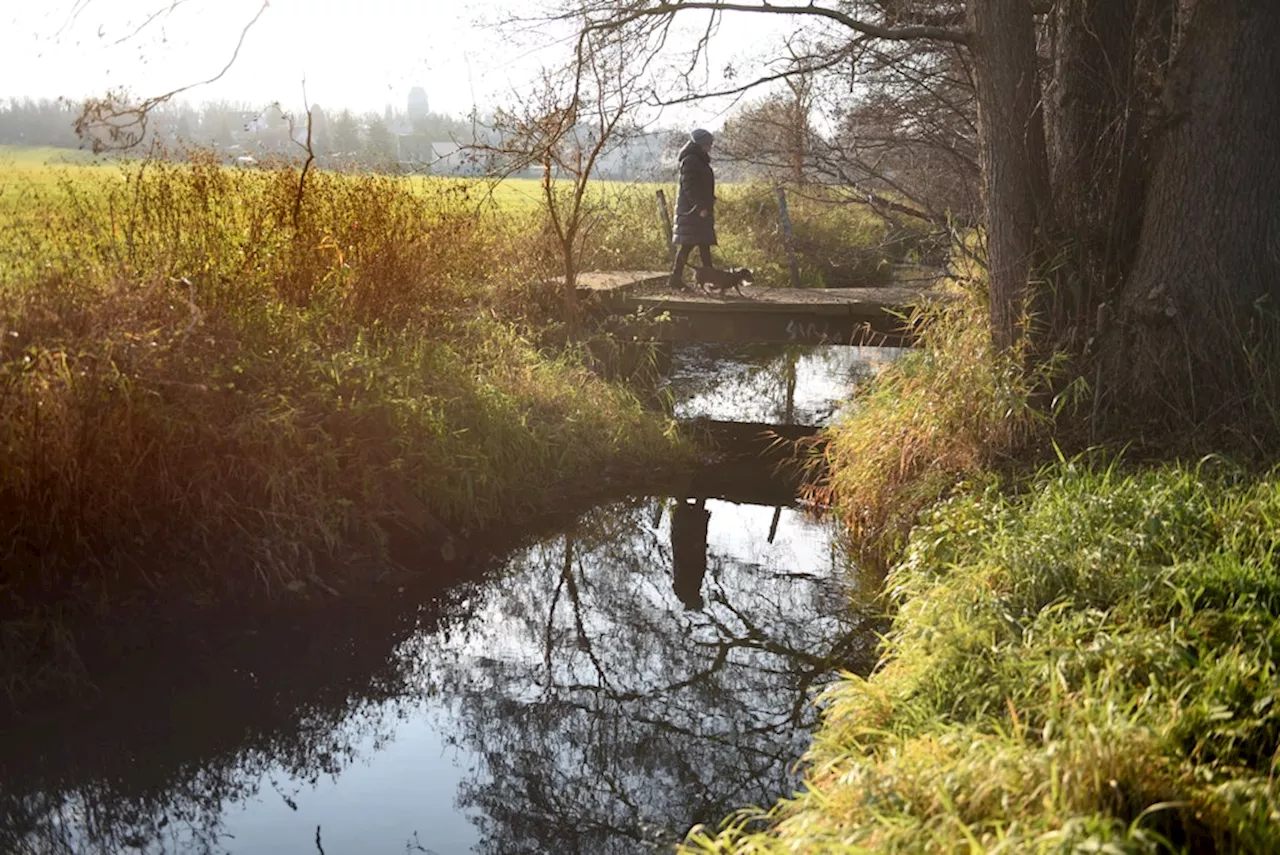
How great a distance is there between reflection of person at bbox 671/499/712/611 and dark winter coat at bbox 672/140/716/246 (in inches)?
180

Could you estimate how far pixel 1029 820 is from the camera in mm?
2938

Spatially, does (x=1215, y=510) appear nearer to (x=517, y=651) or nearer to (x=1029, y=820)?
(x=1029, y=820)

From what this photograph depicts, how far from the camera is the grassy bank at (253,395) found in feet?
19.8

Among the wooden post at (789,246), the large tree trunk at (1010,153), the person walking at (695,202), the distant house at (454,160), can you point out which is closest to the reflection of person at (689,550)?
the large tree trunk at (1010,153)

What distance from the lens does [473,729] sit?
5473mm

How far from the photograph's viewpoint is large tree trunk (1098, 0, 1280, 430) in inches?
260

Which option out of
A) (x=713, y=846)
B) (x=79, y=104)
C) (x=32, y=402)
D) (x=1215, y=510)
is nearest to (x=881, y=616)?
(x=1215, y=510)

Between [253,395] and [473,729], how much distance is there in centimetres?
258

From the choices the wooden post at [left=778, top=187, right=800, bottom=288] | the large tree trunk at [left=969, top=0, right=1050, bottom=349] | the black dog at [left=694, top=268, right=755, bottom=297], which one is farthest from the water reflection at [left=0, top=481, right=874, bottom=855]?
the wooden post at [left=778, top=187, right=800, bottom=288]

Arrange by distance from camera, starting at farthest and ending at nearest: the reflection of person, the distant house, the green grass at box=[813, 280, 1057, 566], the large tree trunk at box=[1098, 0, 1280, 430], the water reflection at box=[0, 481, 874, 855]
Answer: the distant house
the reflection of person
the green grass at box=[813, 280, 1057, 566]
the large tree trunk at box=[1098, 0, 1280, 430]
the water reflection at box=[0, 481, 874, 855]

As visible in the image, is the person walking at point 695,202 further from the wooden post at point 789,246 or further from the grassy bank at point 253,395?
the wooden post at point 789,246

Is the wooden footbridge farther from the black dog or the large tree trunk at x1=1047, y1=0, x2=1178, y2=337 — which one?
the large tree trunk at x1=1047, y1=0, x2=1178, y2=337

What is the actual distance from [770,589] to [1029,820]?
4.32 metres

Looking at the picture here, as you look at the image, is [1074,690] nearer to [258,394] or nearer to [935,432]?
[935,432]
